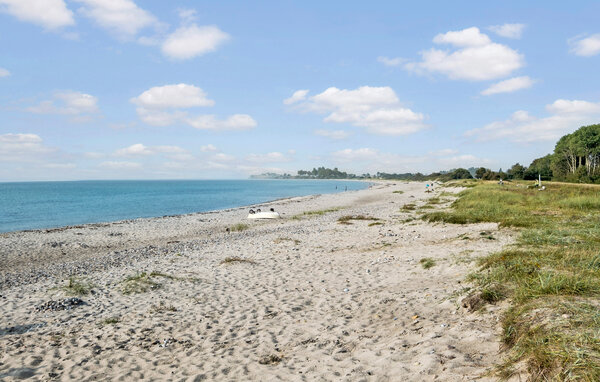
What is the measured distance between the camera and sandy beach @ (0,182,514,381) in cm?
612

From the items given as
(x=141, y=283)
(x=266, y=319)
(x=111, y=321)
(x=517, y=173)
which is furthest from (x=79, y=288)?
(x=517, y=173)

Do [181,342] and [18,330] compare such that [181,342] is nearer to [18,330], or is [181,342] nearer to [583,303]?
[18,330]

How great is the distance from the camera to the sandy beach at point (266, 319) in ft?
20.1

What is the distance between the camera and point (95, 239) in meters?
28.3

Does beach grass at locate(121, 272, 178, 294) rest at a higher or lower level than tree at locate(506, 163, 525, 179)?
lower

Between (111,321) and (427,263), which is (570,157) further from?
(111,321)

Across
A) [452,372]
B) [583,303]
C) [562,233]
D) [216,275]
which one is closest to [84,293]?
[216,275]

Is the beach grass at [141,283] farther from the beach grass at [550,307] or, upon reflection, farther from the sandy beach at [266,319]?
the beach grass at [550,307]

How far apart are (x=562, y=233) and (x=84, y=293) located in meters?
17.4

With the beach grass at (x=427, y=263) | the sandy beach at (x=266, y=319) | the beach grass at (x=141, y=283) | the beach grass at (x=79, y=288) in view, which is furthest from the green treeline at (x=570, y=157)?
the beach grass at (x=79, y=288)

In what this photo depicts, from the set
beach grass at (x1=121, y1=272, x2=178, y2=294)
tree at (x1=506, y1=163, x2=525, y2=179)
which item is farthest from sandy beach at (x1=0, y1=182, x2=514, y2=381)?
tree at (x1=506, y1=163, x2=525, y2=179)

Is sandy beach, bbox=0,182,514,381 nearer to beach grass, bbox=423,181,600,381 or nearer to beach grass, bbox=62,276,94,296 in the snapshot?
beach grass, bbox=62,276,94,296

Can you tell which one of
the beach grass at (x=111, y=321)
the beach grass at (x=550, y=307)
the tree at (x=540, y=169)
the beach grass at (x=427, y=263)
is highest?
the tree at (x=540, y=169)

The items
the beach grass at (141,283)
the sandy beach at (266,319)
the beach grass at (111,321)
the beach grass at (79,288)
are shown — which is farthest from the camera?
the beach grass at (141,283)
